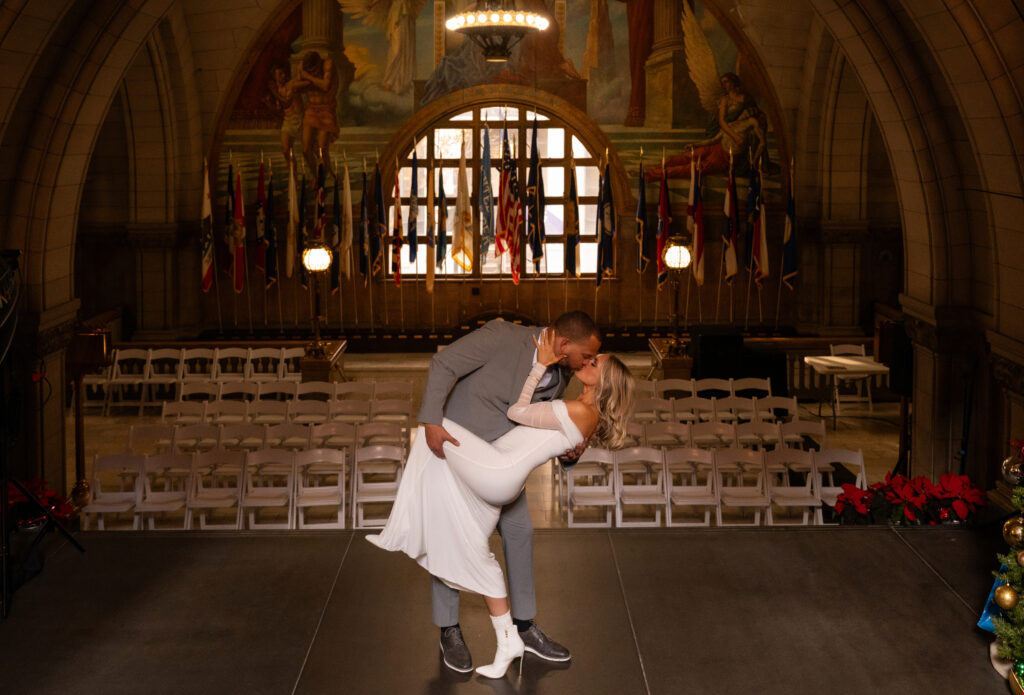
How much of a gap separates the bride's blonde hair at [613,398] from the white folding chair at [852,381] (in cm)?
1212

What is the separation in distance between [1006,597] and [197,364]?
47.6 feet

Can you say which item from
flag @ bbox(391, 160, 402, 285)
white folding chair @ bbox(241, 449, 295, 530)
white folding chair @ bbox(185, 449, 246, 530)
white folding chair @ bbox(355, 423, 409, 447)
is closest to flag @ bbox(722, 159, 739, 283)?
flag @ bbox(391, 160, 402, 285)

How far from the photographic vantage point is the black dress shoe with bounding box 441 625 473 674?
6.18 metres

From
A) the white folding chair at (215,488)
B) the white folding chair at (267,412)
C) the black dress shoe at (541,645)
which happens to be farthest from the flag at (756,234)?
the black dress shoe at (541,645)

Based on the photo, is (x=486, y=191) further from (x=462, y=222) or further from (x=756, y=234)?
(x=756, y=234)

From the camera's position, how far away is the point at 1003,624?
592cm

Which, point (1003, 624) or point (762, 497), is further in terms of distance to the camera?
point (762, 497)

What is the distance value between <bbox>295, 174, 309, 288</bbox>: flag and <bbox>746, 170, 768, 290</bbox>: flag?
23.2 ft

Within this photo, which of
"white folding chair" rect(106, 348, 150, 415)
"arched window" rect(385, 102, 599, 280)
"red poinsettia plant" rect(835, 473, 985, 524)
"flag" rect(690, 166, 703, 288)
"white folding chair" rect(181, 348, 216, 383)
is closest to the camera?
"red poinsettia plant" rect(835, 473, 985, 524)

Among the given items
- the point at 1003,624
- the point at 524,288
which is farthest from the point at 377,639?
the point at 524,288

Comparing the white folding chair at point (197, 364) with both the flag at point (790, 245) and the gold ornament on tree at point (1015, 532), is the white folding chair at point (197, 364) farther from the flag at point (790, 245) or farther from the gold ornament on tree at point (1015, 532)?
the gold ornament on tree at point (1015, 532)

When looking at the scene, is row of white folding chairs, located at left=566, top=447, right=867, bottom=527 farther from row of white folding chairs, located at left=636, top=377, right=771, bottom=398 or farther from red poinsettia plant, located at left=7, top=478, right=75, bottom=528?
red poinsettia plant, located at left=7, top=478, right=75, bottom=528

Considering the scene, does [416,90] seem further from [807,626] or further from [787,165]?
[807,626]

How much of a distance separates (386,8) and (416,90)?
1.44 meters
